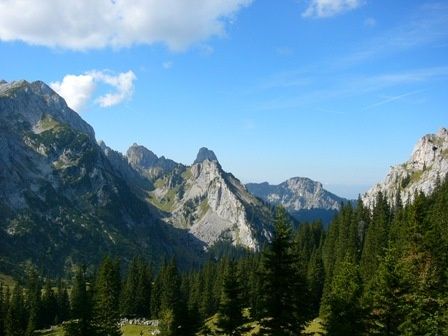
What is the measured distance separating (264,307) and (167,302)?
97.7 metres

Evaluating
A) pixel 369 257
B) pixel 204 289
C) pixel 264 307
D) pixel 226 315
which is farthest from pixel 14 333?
pixel 264 307

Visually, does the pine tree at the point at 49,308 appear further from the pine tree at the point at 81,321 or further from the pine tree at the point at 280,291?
the pine tree at the point at 280,291

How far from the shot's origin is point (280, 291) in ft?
94.1

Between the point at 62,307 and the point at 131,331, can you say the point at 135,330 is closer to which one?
the point at 131,331

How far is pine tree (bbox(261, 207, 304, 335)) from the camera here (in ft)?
93.9

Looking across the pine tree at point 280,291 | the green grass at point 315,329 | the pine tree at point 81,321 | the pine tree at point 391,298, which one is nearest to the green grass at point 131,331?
the green grass at point 315,329

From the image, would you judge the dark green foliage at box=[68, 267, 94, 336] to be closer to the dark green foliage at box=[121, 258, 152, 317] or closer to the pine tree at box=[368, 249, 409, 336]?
the pine tree at box=[368, 249, 409, 336]

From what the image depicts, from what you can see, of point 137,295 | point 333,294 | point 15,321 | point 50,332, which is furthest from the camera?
point 137,295

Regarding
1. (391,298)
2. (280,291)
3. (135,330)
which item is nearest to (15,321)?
(135,330)

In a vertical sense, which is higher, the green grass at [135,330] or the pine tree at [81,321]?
the pine tree at [81,321]

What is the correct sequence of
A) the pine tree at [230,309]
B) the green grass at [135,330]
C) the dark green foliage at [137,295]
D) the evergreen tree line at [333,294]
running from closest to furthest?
1. the evergreen tree line at [333,294]
2. the pine tree at [230,309]
3. the green grass at [135,330]
4. the dark green foliage at [137,295]

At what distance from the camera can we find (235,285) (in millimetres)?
36969

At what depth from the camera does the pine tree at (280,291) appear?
2861 centimetres

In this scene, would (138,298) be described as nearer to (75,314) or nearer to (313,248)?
(313,248)
